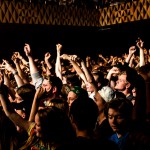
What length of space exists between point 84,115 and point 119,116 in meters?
0.45

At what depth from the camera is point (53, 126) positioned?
3.22m

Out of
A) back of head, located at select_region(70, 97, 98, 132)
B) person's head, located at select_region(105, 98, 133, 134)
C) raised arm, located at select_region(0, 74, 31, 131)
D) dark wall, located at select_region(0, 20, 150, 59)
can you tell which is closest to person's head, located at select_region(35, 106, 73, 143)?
back of head, located at select_region(70, 97, 98, 132)

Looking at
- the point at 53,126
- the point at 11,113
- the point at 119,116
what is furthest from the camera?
the point at 11,113

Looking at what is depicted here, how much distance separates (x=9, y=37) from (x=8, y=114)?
13752mm

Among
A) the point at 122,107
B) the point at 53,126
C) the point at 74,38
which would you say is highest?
the point at 74,38

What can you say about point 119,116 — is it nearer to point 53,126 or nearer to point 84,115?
point 84,115

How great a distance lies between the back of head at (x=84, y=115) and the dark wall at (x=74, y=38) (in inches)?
512

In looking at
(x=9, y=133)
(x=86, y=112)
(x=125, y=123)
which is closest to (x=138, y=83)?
(x=125, y=123)

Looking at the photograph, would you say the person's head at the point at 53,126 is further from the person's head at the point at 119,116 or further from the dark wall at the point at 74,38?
the dark wall at the point at 74,38

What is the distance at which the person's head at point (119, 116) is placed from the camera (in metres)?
3.61

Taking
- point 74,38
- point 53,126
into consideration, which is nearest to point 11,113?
point 53,126

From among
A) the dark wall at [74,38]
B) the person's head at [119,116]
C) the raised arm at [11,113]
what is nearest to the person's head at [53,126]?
the person's head at [119,116]

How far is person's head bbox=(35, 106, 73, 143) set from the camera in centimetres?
321

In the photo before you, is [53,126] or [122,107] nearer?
[53,126]
